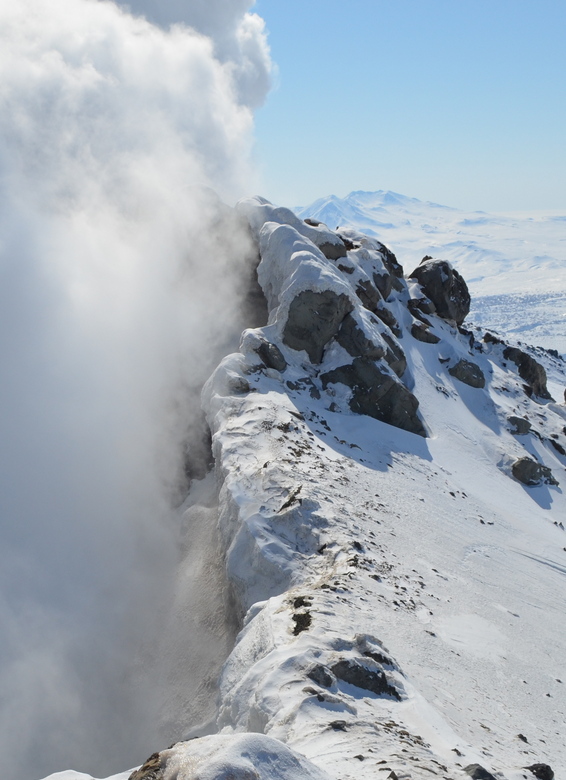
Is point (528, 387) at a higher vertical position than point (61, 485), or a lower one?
higher

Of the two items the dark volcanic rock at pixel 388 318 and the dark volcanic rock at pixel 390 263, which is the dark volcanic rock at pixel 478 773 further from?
the dark volcanic rock at pixel 390 263

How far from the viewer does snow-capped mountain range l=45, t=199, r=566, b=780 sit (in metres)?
10.3

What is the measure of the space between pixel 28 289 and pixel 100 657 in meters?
21.3

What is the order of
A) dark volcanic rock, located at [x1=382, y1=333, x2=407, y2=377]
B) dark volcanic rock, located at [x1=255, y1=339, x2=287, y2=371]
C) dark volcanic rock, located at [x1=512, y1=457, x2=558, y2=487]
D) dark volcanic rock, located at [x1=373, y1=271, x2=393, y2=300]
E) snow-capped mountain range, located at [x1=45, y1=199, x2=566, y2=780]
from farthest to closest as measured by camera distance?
dark volcanic rock, located at [x1=373, y1=271, x2=393, y2=300]
dark volcanic rock, located at [x1=382, y1=333, x2=407, y2=377]
dark volcanic rock, located at [x1=512, y1=457, x2=558, y2=487]
dark volcanic rock, located at [x1=255, y1=339, x2=287, y2=371]
snow-capped mountain range, located at [x1=45, y1=199, x2=566, y2=780]

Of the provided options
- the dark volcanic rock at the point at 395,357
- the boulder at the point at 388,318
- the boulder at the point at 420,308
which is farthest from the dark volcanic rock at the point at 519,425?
the boulder at the point at 420,308

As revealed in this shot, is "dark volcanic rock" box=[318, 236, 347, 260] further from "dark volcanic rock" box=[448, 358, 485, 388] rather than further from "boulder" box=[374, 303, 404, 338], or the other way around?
"dark volcanic rock" box=[448, 358, 485, 388]

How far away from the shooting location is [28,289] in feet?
110

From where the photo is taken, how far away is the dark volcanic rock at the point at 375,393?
2984cm

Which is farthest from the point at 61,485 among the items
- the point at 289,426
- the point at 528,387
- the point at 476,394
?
the point at 528,387

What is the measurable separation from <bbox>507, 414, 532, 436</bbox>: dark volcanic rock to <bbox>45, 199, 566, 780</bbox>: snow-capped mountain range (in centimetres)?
9

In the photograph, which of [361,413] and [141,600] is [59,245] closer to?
[361,413]

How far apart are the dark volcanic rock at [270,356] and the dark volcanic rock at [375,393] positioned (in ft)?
7.67

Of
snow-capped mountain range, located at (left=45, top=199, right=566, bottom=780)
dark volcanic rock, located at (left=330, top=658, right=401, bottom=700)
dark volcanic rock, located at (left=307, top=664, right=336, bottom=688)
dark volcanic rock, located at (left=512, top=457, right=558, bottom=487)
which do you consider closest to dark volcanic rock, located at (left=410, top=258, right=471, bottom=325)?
snow-capped mountain range, located at (left=45, top=199, right=566, bottom=780)

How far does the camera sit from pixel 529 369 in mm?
46781
